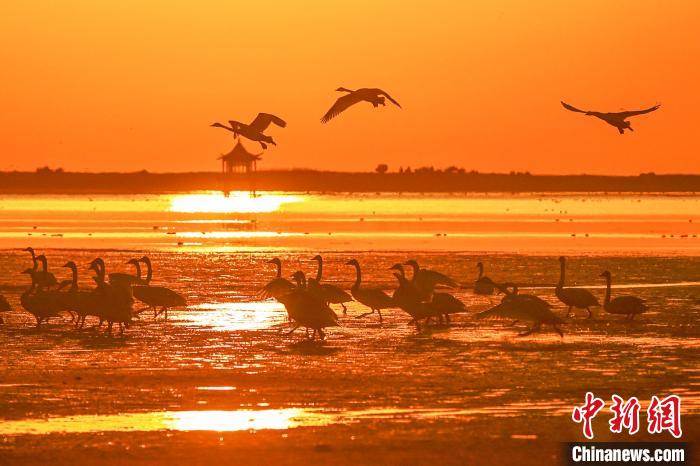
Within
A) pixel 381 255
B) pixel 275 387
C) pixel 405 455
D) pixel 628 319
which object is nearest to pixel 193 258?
pixel 381 255

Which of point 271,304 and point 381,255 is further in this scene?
point 381,255

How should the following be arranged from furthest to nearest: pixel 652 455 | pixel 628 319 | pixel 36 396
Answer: pixel 628 319 < pixel 36 396 < pixel 652 455

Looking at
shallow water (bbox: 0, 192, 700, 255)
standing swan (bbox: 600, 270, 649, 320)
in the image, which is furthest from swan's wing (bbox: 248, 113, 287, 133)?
shallow water (bbox: 0, 192, 700, 255)

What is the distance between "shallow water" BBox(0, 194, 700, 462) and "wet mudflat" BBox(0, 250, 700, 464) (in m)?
Answer: 0.03

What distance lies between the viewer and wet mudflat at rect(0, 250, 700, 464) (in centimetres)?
1288

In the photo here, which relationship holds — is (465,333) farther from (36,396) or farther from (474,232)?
(474,232)

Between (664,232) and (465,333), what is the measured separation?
36.2 metres

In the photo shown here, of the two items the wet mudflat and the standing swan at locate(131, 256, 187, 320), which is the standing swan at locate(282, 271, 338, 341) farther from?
the standing swan at locate(131, 256, 187, 320)

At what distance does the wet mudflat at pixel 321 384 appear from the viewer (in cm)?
1288

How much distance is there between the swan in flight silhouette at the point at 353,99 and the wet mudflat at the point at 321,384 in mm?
3402

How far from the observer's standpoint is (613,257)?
39.3 metres

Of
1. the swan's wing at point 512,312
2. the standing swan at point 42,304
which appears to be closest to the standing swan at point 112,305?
the standing swan at point 42,304

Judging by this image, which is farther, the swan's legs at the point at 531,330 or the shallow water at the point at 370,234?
the shallow water at the point at 370,234

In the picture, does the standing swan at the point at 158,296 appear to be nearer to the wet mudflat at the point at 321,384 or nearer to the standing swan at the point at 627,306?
the wet mudflat at the point at 321,384
